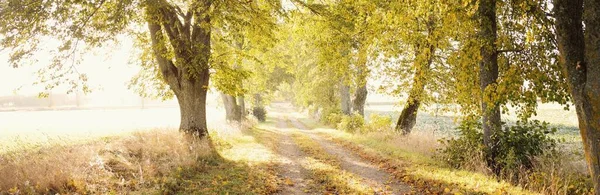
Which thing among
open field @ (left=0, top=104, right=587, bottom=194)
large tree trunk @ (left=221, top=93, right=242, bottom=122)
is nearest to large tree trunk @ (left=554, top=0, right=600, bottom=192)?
open field @ (left=0, top=104, right=587, bottom=194)

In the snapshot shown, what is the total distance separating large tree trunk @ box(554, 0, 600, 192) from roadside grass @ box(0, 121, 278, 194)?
5901mm

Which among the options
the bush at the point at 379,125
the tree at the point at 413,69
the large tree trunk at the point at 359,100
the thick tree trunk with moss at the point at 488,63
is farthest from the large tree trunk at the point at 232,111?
the thick tree trunk with moss at the point at 488,63

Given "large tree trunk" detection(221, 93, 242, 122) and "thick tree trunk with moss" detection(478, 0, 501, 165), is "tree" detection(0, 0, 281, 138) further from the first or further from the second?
"large tree trunk" detection(221, 93, 242, 122)

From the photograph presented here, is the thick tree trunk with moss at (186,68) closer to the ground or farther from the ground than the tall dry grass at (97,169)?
farther from the ground

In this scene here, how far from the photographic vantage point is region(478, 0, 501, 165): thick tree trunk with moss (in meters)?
8.07

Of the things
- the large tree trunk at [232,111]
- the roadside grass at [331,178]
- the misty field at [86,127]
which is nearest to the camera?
the roadside grass at [331,178]

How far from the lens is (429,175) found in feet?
28.8

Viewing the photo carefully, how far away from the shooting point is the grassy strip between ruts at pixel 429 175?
290 inches

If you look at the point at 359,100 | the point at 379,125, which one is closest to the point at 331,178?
the point at 379,125

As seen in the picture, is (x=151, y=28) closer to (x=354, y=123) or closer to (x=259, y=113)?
(x=354, y=123)

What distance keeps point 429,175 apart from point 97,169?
782 cm

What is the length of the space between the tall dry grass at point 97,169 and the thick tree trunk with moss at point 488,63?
308 inches

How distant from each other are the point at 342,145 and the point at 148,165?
9558 mm

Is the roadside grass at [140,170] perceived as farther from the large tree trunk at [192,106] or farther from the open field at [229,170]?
the large tree trunk at [192,106]
